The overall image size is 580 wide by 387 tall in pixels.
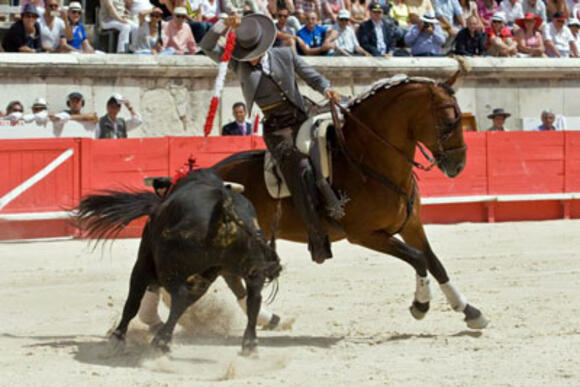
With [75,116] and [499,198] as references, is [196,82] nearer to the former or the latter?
[75,116]

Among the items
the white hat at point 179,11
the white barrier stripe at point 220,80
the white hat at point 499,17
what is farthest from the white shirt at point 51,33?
the white barrier stripe at point 220,80

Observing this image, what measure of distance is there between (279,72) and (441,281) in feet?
5.66

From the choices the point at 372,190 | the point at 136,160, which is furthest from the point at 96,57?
the point at 372,190

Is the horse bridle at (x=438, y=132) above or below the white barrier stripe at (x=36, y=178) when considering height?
above

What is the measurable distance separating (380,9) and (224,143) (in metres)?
3.61

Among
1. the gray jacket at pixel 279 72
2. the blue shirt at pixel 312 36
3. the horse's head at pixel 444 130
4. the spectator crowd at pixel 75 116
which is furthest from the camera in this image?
the blue shirt at pixel 312 36

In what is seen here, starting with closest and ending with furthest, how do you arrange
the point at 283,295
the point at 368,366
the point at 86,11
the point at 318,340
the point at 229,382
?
the point at 229,382 < the point at 368,366 < the point at 318,340 < the point at 283,295 < the point at 86,11

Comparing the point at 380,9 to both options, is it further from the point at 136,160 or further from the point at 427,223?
the point at 136,160

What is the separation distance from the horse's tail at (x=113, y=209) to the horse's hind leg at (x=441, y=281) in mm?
1716

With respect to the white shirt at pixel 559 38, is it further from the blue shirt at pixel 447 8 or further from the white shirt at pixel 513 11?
the blue shirt at pixel 447 8

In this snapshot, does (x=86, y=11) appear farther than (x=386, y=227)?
Yes

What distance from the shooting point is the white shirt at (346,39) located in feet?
49.0

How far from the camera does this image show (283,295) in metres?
8.48

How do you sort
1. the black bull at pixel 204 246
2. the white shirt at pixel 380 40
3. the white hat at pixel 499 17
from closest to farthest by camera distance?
the black bull at pixel 204 246 < the white shirt at pixel 380 40 < the white hat at pixel 499 17
